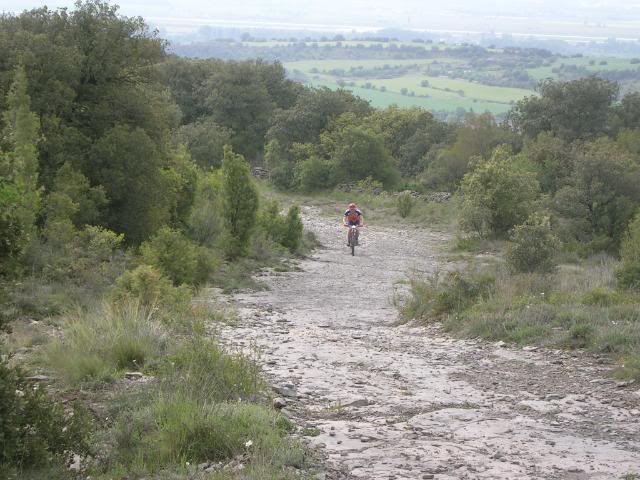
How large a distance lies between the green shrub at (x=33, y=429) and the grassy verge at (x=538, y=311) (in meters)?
5.94

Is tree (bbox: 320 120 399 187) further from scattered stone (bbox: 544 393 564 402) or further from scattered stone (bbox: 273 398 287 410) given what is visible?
scattered stone (bbox: 273 398 287 410)

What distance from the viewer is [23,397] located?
623cm

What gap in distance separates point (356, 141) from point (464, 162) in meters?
5.91

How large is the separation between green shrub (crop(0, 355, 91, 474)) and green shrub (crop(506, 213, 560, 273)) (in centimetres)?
1245

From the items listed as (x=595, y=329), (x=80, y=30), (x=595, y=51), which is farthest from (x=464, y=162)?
(x=595, y=51)

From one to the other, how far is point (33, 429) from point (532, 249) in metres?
12.8

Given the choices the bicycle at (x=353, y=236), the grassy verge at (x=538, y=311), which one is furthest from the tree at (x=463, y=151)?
the grassy verge at (x=538, y=311)

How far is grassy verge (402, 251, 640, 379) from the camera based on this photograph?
419 inches

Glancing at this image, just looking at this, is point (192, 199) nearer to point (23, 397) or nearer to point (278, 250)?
point (278, 250)

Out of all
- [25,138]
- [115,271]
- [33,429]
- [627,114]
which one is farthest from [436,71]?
[33,429]

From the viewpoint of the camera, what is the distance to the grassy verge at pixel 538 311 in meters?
10.6

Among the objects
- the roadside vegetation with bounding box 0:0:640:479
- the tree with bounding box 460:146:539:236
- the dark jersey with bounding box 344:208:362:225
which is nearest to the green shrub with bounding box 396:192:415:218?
the roadside vegetation with bounding box 0:0:640:479

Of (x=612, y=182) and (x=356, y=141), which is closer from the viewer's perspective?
(x=612, y=182)

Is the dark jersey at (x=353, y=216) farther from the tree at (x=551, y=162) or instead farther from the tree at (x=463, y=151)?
the tree at (x=463, y=151)
